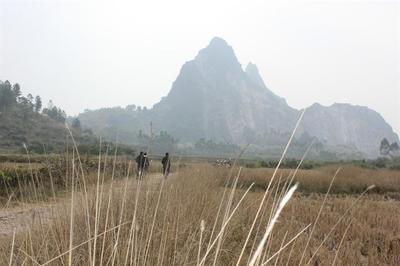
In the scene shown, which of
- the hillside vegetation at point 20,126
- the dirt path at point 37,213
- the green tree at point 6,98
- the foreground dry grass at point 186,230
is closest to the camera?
the foreground dry grass at point 186,230

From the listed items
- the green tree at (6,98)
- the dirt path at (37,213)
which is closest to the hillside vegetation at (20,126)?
the green tree at (6,98)

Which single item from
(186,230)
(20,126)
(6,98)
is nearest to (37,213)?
(186,230)

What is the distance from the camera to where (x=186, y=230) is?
3.93 metres

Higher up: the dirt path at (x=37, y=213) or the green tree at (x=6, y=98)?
the green tree at (x=6, y=98)

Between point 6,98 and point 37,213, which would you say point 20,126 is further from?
point 37,213

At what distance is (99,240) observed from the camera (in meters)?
3.13

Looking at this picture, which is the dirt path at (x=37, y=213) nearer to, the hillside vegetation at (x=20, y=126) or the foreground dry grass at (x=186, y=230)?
the foreground dry grass at (x=186, y=230)

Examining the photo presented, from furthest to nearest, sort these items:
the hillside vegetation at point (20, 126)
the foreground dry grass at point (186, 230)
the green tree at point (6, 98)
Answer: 1. the green tree at point (6, 98)
2. the hillside vegetation at point (20, 126)
3. the foreground dry grass at point (186, 230)

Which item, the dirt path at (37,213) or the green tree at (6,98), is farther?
the green tree at (6,98)

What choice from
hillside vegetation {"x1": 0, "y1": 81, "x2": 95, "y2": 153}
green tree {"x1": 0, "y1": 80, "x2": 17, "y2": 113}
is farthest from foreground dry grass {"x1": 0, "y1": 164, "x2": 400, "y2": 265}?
green tree {"x1": 0, "y1": 80, "x2": 17, "y2": 113}

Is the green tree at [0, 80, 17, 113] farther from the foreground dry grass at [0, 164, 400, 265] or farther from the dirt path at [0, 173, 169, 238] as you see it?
the dirt path at [0, 173, 169, 238]

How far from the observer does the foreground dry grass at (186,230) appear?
1.76 metres

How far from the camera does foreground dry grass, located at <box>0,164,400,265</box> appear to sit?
5.77 ft

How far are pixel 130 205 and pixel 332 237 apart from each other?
308 cm
